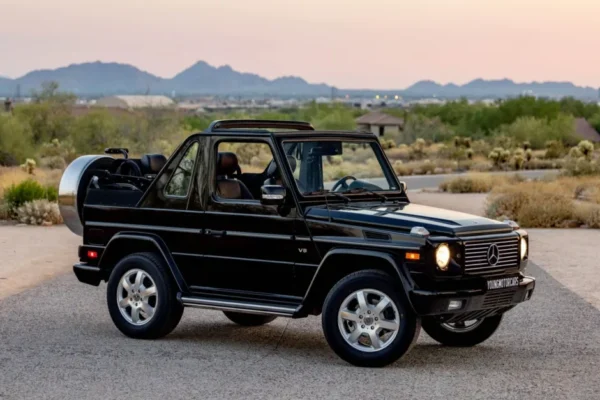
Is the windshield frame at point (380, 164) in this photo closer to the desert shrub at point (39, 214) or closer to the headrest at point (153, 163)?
the headrest at point (153, 163)

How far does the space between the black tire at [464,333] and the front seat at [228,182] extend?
1.96 metres

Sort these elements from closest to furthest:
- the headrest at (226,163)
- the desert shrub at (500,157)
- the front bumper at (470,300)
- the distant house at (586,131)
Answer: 1. the front bumper at (470,300)
2. the headrest at (226,163)
3. the desert shrub at (500,157)
4. the distant house at (586,131)

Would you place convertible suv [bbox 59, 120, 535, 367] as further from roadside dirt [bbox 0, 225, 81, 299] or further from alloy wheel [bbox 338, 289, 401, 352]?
roadside dirt [bbox 0, 225, 81, 299]

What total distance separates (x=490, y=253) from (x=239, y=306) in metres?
2.13

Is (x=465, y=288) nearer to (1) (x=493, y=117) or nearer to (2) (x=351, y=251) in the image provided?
(2) (x=351, y=251)

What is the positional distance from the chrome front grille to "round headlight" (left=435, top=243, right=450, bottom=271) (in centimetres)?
19

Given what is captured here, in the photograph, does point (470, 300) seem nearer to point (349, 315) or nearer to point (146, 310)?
point (349, 315)

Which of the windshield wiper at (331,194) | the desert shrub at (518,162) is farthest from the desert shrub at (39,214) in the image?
the desert shrub at (518,162)

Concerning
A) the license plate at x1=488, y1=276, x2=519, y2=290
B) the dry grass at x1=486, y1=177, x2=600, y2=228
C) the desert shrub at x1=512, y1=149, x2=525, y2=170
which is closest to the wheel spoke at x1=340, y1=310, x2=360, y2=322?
the license plate at x1=488, y1=276, x2=519, y2=290

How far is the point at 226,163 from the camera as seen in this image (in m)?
10.9

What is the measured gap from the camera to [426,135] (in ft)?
301

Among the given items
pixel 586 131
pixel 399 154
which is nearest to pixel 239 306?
pixel 399 154

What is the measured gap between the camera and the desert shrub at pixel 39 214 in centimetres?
2538

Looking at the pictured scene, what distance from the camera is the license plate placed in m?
9.66
